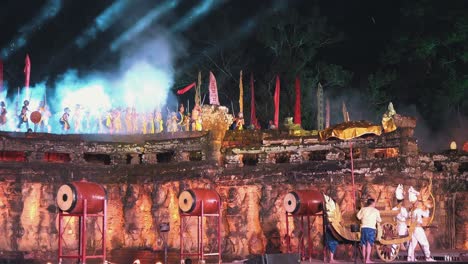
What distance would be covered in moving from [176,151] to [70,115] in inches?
303

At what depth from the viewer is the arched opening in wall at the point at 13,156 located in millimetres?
25491

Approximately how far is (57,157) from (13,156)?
1.69m

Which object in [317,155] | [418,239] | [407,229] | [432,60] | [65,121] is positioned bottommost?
[418,239]

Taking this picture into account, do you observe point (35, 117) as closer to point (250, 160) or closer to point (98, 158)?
point (98, 158)

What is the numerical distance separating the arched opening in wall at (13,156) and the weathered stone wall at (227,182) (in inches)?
25.3

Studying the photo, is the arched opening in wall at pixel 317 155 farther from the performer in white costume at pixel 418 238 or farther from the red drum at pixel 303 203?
the performer in white costume at pixel 418 238

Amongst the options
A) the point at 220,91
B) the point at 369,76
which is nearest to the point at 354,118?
the point at 369,76

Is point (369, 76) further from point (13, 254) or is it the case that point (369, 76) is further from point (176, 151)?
point (13, 254)

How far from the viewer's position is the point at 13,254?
2323 cm

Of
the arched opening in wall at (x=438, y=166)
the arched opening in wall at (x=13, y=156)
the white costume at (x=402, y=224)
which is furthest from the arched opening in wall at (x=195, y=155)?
the white costume at (x=402, y=224)

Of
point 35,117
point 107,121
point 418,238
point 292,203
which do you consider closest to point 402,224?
point 418,238

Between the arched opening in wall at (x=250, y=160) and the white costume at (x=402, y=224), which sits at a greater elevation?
the arched opening in wall at (x=250, y=160)

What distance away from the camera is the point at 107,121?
30.8 metres

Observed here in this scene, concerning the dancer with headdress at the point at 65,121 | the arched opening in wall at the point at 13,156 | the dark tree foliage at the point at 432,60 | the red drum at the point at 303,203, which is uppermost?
the dark tree foliage at the point at 432,60
